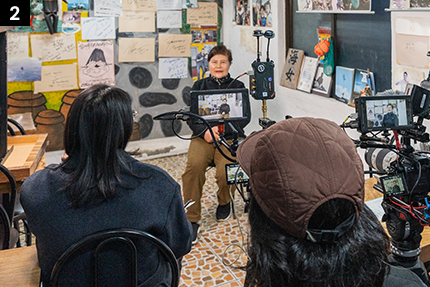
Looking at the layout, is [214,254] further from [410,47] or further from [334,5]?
[334,5]

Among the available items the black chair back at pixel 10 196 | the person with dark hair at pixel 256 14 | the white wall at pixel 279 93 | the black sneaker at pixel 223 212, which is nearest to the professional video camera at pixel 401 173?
the black chair back at pixel 10 196

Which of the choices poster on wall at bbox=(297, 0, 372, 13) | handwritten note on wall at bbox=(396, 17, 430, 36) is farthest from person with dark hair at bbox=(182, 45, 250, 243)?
handwritten note on wall at bbox=(396, 17, 430, 36)

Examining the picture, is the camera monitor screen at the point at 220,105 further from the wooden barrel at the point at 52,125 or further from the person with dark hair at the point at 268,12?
the wooden barrel at the point at 52,125

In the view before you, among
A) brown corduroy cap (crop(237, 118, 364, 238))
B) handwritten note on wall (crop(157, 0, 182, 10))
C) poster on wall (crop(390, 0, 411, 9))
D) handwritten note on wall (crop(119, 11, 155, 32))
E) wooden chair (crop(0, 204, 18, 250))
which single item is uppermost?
handwritten note on wall (crop(157, 0, 182, 10))

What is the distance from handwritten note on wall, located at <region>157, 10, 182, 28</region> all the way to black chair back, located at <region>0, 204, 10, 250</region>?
297 centimetres

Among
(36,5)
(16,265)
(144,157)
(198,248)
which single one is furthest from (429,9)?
(36,5)

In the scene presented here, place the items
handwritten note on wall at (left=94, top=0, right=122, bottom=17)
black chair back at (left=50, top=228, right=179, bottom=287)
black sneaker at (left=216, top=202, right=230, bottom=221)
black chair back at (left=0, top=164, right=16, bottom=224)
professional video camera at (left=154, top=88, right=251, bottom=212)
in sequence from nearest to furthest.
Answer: black chair back at (left=50, top=228, right=179, bottom=287) → professional video camera at (left=154, top=88, right=251, bottom=212) → black chair back at (left=0, top=164, right=16, bottom=224) → black sneaker at (left=216, top=202, right=230, bottom=221) → handwritten note on wall at (left=94, top=0, right=122, bottom=17)

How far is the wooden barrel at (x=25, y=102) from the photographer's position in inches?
150

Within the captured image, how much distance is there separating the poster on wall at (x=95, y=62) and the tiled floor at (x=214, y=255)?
1669 mm

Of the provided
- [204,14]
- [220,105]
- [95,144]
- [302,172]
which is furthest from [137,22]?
[302,172]

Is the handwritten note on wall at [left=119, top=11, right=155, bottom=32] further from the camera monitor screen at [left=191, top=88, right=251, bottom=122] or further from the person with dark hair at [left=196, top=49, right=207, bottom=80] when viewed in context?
the camera monitor screen at [left=191, top=88, right=251, bottom=122]

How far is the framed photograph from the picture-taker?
3.16m

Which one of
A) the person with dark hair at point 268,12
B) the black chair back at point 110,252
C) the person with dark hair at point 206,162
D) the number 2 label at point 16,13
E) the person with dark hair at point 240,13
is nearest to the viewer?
the black chair back at point 110,252

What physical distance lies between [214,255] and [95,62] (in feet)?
7.77
